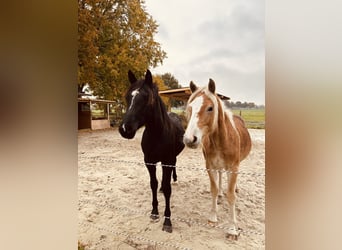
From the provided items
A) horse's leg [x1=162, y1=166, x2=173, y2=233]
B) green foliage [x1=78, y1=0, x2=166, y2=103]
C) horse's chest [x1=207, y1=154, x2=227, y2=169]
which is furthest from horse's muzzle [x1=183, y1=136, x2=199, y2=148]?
green foliage [x1=78, y1=0, x2=166, y2=103]

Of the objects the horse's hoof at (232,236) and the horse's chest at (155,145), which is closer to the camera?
the horse's hoof at (232,236)

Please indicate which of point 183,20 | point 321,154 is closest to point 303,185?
point 321,154

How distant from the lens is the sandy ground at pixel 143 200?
1.28 m

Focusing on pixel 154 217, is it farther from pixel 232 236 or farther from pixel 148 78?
pixel 148 78

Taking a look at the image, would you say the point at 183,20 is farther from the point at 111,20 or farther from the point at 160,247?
the point at 160,247

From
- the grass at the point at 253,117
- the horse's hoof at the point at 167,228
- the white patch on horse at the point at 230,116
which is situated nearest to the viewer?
the grass at the point at 253,117

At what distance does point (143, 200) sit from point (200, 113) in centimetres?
64

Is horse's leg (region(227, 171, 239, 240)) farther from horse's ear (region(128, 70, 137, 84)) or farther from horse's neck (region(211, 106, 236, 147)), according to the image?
horse's ear (region(128, 70, 137, 84))

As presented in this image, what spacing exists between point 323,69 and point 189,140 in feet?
A: 2.23

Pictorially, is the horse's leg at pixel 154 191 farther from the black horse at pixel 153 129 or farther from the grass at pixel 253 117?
the grass at pixel 253 117

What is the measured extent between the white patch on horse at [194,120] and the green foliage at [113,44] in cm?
34

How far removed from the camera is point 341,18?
105 cm

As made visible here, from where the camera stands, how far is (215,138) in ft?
Answer: 4.50

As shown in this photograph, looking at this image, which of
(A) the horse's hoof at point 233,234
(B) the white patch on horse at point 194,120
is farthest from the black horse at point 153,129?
(A) the horse's hoof at point 233,234
